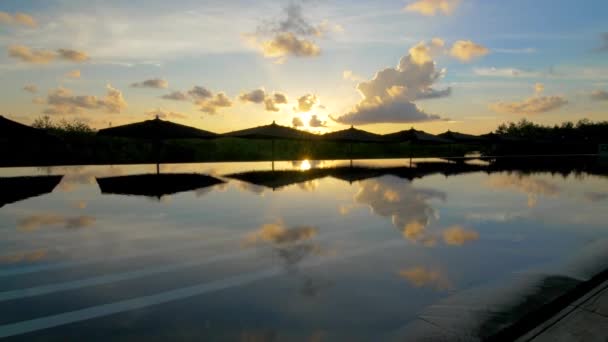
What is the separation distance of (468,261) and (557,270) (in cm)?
90

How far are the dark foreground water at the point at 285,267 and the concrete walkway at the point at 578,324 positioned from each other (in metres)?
0.23

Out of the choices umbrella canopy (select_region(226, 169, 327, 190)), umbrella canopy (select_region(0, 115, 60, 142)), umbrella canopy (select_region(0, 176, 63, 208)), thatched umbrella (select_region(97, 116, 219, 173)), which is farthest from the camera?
thatched umbrella (select_region(97, 116, 219, 173))

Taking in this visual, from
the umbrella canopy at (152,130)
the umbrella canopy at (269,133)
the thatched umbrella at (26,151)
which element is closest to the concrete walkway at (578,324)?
the umbrella canopy at (152,130)

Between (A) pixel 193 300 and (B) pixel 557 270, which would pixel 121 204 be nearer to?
(A) pixel 193 300

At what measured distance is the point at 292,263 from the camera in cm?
446

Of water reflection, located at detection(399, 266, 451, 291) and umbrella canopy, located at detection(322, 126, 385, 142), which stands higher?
umbrella canopy, located at detection(322, 126, 385, 142)

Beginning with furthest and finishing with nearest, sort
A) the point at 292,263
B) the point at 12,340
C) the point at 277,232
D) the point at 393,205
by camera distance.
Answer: the point at 393,205
the point at 277,232
the point at 292,263
the point at 12,340

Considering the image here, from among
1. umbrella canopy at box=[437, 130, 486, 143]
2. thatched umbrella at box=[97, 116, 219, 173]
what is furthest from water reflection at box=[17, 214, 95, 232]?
umbrella canopy at box=[437, 130, 486, 143]

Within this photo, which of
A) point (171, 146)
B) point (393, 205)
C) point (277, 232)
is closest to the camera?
point (277, 232)

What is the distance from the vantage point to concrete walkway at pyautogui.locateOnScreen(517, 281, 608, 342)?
8.25 feet

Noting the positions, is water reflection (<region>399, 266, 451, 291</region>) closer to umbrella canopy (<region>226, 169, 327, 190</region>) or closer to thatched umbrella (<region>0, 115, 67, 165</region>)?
umbrella canopy (<region>226, 169, 327, 190</region>)

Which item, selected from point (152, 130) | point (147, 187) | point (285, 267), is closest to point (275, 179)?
point (147, 187)

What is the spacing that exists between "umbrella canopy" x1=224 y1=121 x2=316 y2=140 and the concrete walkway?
64.8 feet

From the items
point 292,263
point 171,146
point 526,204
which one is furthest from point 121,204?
point 171,146
